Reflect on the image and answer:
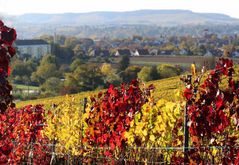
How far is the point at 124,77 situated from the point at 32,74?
2277 cm

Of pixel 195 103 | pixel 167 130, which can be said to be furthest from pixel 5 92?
pixel 167 130

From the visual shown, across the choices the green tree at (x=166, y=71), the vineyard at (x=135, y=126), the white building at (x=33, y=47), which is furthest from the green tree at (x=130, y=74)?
the vineyard at (x=135, y=126)

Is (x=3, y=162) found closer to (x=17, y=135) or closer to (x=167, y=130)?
(x=167, y=130)

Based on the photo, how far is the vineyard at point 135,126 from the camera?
19.6ft

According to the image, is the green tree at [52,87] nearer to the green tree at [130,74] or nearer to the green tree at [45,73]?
the green tree at [45,73]

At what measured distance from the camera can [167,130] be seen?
23.6ft

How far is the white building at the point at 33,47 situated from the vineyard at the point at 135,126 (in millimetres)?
123642

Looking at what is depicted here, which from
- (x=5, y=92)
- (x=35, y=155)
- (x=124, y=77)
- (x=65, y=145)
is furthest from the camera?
(x=124, y=77)

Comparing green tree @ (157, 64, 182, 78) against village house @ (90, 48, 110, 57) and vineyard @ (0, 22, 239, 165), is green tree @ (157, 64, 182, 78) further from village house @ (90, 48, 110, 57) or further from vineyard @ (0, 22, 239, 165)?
village house @ (90, 48, 110, 57)

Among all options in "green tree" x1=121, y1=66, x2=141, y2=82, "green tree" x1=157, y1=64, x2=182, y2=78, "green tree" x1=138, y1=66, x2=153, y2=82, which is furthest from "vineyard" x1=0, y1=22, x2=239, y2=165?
"green tree" x1=121, y1=66, x2=141, y2=82

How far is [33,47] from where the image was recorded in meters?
143

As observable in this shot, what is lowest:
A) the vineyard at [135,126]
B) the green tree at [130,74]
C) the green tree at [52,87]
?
the green tree at [52,87]

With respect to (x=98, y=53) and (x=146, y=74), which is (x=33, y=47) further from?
(x=146, y=74)

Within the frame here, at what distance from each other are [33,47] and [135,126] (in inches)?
5426
